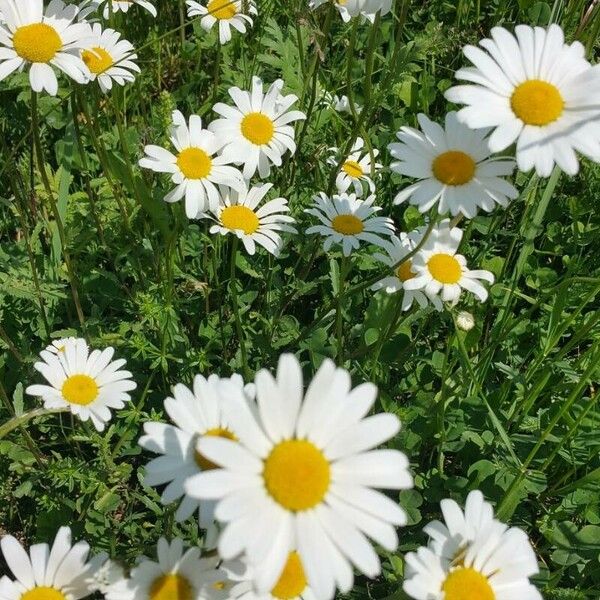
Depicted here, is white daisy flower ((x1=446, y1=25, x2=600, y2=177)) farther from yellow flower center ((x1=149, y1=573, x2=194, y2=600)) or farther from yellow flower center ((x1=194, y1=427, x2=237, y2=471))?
yellow flower center ((x1=149, y1=573, x2=194, y2=600))

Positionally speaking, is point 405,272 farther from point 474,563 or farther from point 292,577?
point 292,577

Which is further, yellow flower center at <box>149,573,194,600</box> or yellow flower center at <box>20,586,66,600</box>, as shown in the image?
yellow flower center at <box>20,586,66,600</box>

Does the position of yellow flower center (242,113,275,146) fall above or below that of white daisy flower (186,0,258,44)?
below

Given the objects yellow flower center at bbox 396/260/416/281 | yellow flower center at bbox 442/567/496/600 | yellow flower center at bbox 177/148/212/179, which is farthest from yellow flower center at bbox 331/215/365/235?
yellow flower center at bbox 442/567/496/600

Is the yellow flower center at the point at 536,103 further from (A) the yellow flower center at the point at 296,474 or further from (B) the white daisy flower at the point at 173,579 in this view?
(B) the white daisy flower at the point at 173,579

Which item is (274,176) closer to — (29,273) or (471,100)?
(29,273)

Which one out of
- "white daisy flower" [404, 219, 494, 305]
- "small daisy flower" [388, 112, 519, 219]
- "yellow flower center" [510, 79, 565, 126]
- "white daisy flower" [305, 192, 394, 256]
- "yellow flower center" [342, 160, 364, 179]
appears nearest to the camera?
"yellow flower center" [510, 79, 565, 126]

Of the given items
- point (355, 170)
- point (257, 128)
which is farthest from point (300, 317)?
point (257, 128)
